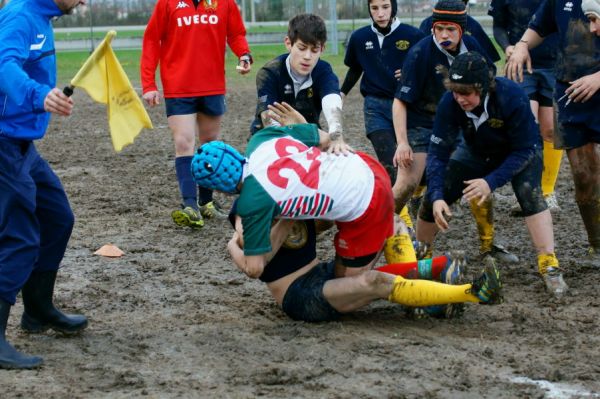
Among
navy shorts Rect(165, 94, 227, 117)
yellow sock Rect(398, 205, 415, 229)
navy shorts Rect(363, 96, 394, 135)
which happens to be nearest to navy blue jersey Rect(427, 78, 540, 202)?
yellow sock Rect(398, 205, 415, 229)

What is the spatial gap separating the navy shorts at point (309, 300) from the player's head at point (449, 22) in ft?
7.75

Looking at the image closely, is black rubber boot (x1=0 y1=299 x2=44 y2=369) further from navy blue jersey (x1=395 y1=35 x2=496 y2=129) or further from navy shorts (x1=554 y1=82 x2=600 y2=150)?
navy shorts (x1=554 y1=82 x2=600 y2=150)

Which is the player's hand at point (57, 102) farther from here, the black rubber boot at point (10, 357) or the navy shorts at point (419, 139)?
the navy shorts at point (419, 139)

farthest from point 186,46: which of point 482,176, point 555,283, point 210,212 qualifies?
point 555,283

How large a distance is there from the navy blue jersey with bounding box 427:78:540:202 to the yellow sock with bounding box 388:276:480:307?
39.8 inches

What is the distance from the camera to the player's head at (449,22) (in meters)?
7.38

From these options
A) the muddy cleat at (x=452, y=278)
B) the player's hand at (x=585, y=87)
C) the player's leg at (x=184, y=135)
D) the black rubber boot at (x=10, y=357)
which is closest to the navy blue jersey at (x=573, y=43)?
the player's hand at (x=585, y=87)

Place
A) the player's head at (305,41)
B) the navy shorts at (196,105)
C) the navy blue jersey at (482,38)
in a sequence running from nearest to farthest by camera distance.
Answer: the player's head at (305,41), the navy blue jersey at (482,38), the navy shorts at (196,105)

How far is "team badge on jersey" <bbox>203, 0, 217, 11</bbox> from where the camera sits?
9203mm

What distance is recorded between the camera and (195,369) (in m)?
5.26

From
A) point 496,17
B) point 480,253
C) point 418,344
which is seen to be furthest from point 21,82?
point 496,17

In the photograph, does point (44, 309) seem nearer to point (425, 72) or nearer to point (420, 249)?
point (420, 249)

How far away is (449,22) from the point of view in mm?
7449

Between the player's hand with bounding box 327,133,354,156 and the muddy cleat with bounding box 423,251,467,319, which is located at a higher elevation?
the player's hand with bounding box 327,133,354,156
